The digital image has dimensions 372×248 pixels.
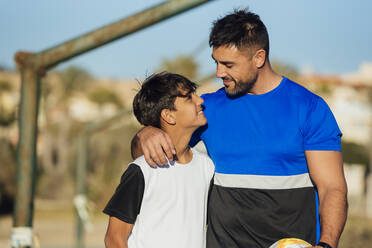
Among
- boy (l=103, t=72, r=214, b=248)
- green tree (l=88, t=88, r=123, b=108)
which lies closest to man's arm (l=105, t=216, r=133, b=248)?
boy (l=103, t=72, r=214, b=248)

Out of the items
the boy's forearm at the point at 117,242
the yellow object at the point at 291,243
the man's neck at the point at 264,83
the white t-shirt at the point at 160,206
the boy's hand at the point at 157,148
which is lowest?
the yellow object at the point at 291,243

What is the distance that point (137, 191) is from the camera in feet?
11.7

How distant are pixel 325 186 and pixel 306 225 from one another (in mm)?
316

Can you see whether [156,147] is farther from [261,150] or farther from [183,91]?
[261,150]

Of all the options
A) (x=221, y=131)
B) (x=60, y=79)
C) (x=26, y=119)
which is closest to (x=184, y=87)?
(x=221, y=131)

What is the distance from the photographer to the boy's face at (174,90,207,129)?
151 inches

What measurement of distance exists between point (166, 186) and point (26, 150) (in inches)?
32.8

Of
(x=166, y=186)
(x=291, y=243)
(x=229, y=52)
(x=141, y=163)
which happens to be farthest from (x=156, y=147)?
(x=291, y=243)

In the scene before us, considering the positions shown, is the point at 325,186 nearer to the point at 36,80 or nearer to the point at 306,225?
the point at 306,225

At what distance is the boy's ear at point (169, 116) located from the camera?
3885 millimetres

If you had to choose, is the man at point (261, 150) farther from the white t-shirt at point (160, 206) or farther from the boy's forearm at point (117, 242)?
the boy's forearm at point (117, 242)

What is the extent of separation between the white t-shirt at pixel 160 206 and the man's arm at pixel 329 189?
0.70 meters

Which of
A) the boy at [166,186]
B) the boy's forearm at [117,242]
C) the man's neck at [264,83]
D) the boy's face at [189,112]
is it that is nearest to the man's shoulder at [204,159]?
the boy at [166,186]

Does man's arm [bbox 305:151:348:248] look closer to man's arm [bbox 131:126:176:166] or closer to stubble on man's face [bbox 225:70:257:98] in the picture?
stubble on man's face [bbox 225:70:257:98]
